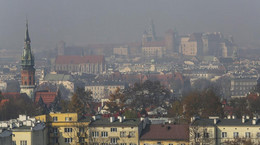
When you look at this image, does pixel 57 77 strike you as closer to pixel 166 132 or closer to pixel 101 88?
pixel 101 88

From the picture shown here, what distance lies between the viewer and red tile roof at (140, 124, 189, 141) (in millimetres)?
47844

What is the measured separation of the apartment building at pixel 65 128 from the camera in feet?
162

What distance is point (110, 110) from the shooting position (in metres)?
74.3

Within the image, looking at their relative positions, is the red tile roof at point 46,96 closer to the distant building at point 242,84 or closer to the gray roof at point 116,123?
the distant building at point 242,84

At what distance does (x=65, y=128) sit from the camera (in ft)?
165

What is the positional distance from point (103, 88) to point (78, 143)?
345 feet

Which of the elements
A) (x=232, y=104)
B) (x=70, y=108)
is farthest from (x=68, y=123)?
(x=232, y=104)

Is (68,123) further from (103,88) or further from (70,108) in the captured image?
(103,88)

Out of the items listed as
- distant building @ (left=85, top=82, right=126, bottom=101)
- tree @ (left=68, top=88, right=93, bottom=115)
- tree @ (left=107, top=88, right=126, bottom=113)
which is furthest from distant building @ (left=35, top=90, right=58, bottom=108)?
distant building @ (left=85, top=82, right=126, bottom=101)

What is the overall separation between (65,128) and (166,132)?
17.9ft

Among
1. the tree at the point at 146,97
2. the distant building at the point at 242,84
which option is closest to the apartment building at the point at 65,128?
the tree at the point at 146,97

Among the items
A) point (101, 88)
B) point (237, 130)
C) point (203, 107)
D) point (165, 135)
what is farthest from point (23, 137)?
point (101, 88)

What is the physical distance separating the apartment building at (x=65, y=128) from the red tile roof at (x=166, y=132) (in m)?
3.14

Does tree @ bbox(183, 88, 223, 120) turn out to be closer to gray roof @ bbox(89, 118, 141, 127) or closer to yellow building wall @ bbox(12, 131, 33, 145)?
gray roof @ bbox(89, 118, 141, 127)
